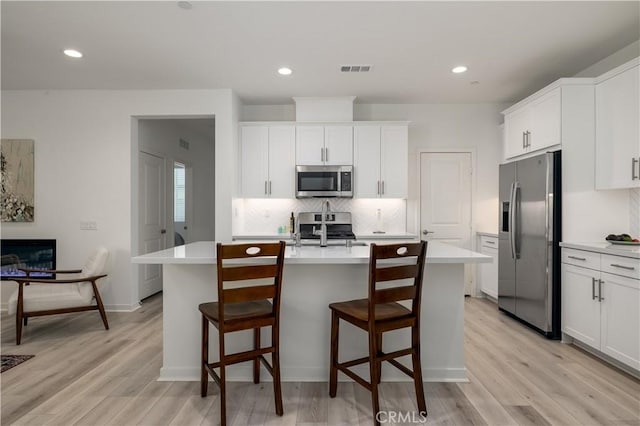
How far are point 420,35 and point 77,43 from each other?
303 cm

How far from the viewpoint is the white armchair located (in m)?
3.44

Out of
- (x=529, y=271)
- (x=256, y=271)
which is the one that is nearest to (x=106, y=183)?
(x=256, y=271)

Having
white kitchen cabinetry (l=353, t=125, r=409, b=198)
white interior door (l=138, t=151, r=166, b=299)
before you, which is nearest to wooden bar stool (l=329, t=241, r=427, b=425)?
white kitchen cabinetry (l=353, t=125, r=409, b=198)

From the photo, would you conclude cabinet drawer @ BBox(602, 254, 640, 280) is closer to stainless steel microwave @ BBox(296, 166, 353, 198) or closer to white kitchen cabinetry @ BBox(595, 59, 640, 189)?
white kitchen cabinetry @ BBox(595, 59, 640, 189)

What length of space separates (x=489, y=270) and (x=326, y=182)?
2.49 m

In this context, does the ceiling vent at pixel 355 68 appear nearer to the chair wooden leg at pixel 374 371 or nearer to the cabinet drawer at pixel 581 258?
the cabinet drawer at pixel 581 258

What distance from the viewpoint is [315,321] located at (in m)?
2.61

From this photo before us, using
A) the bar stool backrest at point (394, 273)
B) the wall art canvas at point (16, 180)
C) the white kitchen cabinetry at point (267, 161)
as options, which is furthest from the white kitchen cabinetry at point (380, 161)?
the wall art canvas at point (16, 180)

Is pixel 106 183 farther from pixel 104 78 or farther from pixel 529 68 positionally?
pixel 529 68

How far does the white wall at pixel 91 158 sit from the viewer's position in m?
4.44

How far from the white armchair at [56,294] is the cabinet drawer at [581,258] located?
457 centimetres

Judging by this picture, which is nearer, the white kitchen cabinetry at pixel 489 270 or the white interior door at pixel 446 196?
the white kitchen cabinetry at pixel 489 270

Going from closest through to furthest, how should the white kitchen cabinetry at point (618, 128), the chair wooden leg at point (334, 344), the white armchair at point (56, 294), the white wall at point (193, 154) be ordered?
the chair wooden leg at point (334, 344) → the white kitchen cabinetry at point (618, 128) → the white armchair at point (56, 294) → the white wall at point (193, 154)

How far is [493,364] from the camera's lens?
2.88 metres
